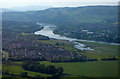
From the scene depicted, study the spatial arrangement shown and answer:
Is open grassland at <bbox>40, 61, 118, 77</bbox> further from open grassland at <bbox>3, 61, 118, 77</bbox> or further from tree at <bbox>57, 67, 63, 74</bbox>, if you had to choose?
tree at <bbox>57, 67, 63, 74</bbox>

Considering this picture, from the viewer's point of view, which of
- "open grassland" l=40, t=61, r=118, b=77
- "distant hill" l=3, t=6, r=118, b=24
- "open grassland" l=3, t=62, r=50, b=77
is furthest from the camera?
"distant hill" l=3, t=6, r=118, b=24

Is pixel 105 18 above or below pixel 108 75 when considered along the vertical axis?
above

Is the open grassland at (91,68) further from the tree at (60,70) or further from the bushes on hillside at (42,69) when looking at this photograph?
the bushes on hillside at (42,69)

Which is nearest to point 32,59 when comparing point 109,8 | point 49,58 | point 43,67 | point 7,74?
point 49,58

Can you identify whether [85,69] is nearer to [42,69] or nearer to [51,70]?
[51,70]

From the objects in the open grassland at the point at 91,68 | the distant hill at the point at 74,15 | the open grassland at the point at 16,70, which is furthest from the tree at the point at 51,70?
the distant hill at the point at 74,15

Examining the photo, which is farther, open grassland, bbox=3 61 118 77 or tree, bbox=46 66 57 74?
tree, bbox=46 66 57 74

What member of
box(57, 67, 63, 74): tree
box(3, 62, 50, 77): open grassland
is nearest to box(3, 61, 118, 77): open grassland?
box(3, 62, 50, 77): open grassland

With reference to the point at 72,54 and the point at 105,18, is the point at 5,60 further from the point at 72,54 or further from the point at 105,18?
the point at 105,18

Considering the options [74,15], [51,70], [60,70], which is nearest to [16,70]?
[51,70]
